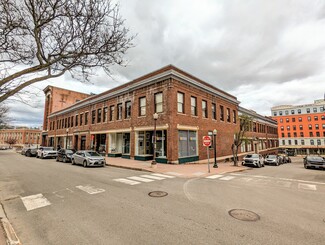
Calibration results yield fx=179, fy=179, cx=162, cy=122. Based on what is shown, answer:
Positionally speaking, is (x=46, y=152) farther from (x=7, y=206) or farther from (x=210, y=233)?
(x=210, y=233)

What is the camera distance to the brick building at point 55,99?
45953 millimetres

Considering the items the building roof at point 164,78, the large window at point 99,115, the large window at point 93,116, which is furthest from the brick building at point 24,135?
A: the building roof at point 164,78

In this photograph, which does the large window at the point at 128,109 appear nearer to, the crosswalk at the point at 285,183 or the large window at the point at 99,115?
the large window at the point at 99,115

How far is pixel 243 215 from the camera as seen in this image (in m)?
5.16

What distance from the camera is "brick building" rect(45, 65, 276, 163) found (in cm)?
1833

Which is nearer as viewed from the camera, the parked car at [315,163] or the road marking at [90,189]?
the road marking at [90,189]

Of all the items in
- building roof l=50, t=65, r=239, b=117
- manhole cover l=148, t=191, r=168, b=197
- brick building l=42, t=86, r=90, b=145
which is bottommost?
manhole cover l=148, t=191, r=168, b=197

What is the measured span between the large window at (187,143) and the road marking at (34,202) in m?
13.0

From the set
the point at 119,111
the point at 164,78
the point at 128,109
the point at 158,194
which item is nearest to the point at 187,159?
the point at 164,78

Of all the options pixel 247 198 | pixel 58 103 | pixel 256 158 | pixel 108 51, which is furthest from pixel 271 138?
pixel 58 103

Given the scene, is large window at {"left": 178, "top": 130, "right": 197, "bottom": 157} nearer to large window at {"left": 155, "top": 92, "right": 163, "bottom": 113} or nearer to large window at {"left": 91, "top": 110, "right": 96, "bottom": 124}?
large window at {"left": 155, "top": 92, "right": 163, "bottom": 113}

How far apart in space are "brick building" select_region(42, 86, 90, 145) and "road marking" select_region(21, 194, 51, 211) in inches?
1794

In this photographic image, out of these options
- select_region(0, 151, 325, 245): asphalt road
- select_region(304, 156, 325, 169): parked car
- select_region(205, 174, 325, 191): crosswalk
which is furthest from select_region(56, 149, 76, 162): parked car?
select_region(304, 156, 325, 169): parked car

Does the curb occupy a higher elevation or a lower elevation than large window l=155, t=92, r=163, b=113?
lower
